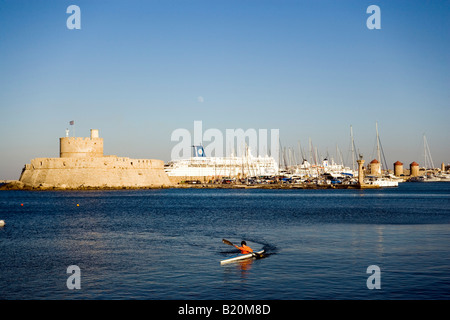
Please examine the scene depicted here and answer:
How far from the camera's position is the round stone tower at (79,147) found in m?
70.4

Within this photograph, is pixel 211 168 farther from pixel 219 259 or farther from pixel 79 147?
pixel 219 259

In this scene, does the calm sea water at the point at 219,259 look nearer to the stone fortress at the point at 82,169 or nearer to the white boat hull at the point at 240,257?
the white boat hull at the point at 240,257

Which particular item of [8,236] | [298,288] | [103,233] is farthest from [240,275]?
[8,236]

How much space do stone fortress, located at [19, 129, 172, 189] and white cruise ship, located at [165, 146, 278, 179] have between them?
3954 cm

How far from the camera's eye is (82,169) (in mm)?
68750

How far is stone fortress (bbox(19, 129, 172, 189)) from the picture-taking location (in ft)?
225

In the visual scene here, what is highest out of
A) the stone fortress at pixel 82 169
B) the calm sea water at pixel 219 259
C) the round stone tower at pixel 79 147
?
the round stone tower at pixel 79 147

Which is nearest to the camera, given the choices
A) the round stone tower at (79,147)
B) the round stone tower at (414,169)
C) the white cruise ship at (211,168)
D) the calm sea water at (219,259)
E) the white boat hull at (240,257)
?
the calm sea water at (219,259)

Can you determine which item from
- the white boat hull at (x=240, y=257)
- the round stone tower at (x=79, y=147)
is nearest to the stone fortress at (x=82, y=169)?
the round stone tower at (x=79, y=147)

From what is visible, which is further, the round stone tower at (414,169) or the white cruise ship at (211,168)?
the round stone tower at (414,169)

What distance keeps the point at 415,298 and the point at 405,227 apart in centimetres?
1541

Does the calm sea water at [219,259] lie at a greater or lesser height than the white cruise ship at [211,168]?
lesser

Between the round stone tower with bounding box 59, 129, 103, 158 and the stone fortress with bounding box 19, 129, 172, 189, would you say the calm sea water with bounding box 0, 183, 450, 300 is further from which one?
the round stone tower with bounding box 59, 129, 103, 158
